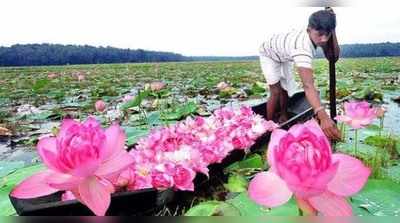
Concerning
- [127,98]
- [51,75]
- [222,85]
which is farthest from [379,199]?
[51,75]

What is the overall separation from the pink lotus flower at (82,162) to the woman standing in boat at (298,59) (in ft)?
1.34

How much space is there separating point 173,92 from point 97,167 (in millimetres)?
413

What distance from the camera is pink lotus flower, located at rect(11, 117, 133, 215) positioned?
570 mm

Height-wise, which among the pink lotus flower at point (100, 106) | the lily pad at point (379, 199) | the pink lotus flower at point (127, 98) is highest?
the pink lotus flower at point (127, 98)

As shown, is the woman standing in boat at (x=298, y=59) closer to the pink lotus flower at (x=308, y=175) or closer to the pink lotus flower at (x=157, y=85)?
the pink lotus flower at (x=157, y=85)

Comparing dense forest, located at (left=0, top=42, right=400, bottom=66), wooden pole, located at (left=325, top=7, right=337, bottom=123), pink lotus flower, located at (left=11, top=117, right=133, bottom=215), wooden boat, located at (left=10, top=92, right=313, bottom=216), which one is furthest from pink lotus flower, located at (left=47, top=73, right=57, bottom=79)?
wooden pole, located at (left=325, top=7, right=337, bottom=123)

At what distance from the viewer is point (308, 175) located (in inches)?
19.0

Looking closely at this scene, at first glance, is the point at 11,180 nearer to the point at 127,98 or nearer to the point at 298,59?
the point at 127,98

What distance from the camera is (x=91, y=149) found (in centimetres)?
57

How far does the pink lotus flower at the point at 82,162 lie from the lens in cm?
57

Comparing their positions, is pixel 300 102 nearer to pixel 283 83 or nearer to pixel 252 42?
pixel 283 83

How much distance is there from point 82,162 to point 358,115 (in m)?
0.52

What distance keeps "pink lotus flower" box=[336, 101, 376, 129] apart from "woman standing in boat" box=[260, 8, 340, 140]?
0.19 feet

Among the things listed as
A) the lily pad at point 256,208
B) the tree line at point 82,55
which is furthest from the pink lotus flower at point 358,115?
the tree line at point 82,55
